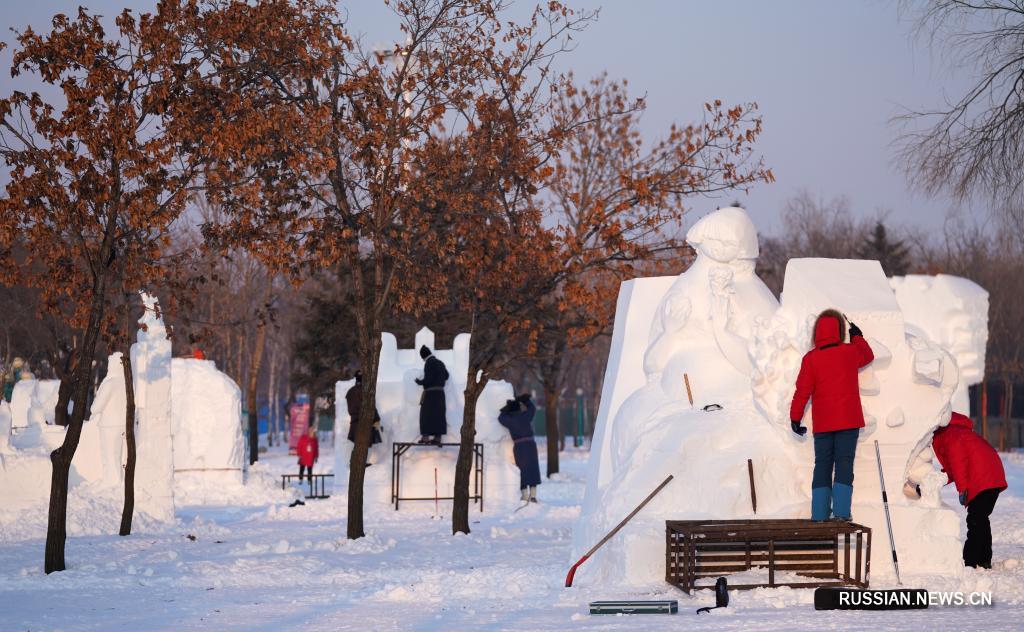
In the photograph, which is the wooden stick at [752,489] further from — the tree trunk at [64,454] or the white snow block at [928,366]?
the tree trunk at [64,454]

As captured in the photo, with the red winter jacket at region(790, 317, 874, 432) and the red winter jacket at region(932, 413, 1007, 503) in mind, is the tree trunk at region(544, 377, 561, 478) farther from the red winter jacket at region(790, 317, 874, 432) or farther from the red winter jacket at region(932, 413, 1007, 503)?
the red winter jacket at region(790, 317, 874, 432)

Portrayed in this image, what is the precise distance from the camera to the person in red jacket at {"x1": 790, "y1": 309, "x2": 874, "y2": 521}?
32.1 feet

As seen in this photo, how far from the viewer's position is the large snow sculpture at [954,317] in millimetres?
11172

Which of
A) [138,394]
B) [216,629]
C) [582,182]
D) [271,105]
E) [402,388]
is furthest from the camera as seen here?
[582,182]

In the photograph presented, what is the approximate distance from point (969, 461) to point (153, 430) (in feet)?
43.9

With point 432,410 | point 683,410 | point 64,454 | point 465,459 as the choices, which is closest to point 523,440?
point 432,410

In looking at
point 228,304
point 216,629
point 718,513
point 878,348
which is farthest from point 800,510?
point 228,304

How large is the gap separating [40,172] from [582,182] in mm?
19867

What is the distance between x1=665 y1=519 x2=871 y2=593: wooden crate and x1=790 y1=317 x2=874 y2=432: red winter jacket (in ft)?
2.69

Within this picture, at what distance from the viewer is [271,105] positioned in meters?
16.4

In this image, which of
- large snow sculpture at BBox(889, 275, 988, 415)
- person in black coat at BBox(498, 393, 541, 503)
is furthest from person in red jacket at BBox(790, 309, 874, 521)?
person in black coat at BBox(498, 393, 541, 503)

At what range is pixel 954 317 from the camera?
11.3 m

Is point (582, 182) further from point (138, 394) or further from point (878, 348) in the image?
point (878, 348)

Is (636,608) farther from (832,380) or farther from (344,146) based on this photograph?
(344,146)
